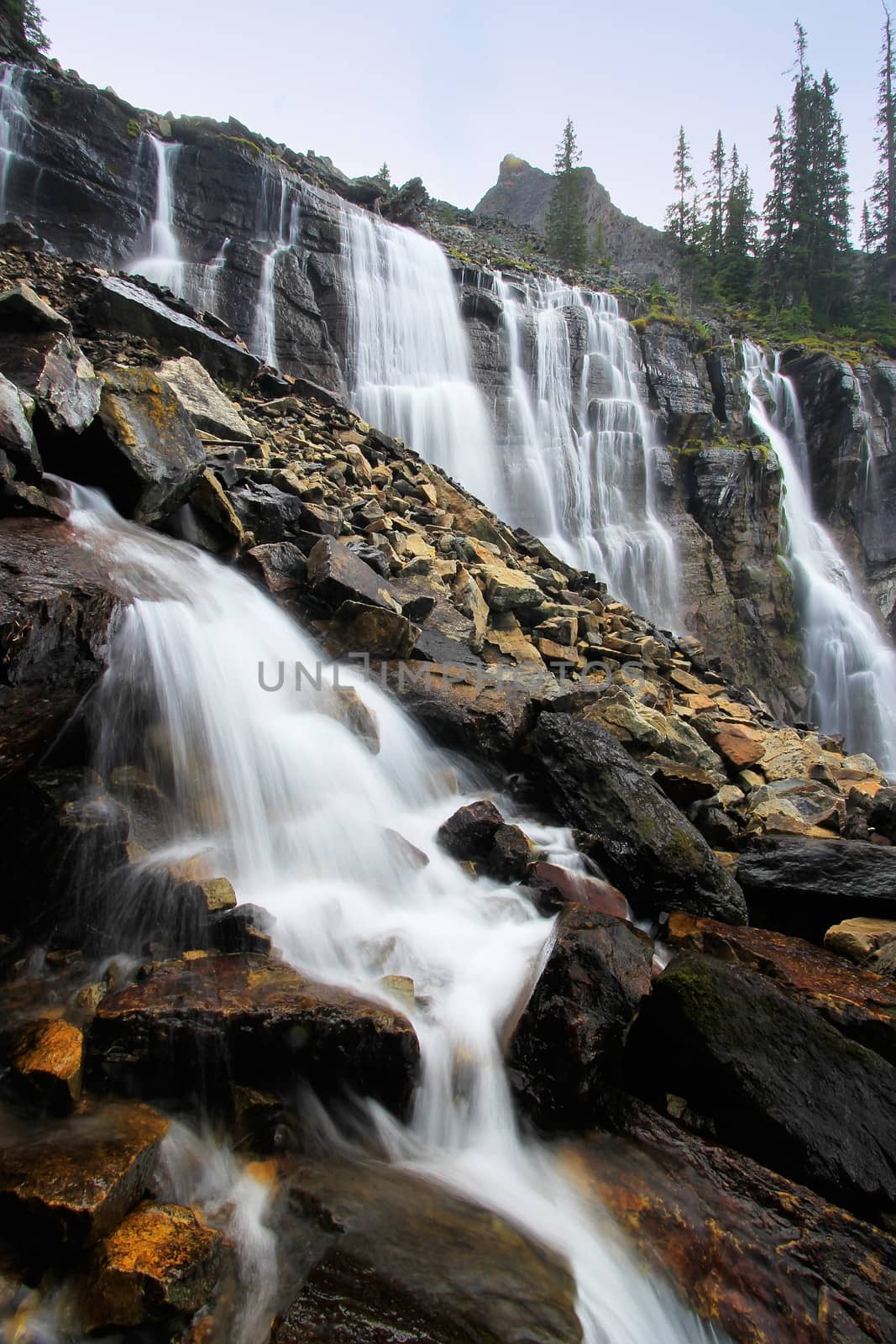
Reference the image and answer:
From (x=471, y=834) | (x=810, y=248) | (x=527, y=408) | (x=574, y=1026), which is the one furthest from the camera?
(x=810, y=248)

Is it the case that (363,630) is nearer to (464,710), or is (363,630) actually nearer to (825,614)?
(464,710)

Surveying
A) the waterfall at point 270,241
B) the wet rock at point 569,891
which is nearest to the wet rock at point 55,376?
the wet rock at point 569,891

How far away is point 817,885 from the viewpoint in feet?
16.7

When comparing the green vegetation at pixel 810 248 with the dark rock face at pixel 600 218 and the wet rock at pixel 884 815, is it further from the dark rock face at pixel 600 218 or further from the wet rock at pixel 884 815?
the wet rock at pixel 884 815

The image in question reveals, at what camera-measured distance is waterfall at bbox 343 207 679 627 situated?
741 inches

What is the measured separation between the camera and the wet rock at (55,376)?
210 inches

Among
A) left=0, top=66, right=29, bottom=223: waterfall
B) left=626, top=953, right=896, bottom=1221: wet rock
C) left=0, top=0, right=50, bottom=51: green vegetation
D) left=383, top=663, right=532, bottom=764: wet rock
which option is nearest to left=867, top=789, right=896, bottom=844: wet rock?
left=383, top=663, right=532, bottom=764: wet rock

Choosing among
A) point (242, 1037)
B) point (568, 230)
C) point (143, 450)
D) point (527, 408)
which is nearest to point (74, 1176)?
point (242, 1037)

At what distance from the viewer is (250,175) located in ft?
65.4

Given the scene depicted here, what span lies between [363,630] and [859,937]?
504cm

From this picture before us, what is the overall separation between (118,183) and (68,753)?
21.3m

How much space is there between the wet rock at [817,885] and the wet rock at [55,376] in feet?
22.9

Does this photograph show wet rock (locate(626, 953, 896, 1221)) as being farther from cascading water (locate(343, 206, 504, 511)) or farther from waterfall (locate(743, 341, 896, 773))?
waterfall (locate(743, 341, 896, 773))

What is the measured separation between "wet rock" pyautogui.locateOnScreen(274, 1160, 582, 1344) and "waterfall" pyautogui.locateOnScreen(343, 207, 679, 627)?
54.3 ft
